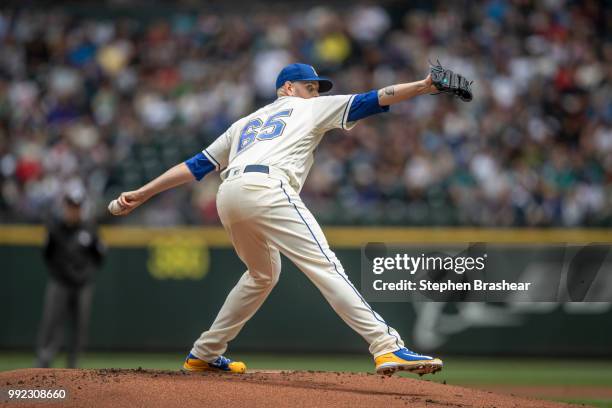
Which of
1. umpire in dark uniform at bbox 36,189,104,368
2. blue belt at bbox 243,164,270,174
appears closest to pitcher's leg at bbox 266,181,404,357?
blue belt at bbox 243,164,270,174

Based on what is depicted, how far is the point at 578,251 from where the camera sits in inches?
318

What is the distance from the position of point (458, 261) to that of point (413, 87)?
1.51 metres

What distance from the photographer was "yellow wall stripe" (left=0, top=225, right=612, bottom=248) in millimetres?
10914

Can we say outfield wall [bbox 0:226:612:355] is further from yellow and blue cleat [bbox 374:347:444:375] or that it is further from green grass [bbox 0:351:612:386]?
yellow and blue cleat [bbox 374:347:444:375]

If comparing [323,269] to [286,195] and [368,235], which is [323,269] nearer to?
[286,195]

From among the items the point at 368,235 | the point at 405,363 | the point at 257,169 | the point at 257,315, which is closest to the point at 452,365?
the point at 368,235

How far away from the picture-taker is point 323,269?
524 centimetres

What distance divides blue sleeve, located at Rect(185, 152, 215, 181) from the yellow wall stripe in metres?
5.62

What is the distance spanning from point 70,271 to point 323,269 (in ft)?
15.4

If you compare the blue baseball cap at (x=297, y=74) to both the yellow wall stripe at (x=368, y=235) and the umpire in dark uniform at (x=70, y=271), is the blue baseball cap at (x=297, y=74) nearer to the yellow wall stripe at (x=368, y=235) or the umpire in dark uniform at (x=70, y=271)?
the umpire in dark uniform at (x=70, y=271)

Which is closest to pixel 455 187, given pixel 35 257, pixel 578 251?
pixel 578 251

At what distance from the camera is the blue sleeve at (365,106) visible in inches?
207

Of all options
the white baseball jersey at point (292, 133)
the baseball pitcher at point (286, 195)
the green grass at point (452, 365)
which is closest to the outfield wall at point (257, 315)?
the green grass at point (452, 365)

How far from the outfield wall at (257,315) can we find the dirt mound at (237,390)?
5.22 meters
